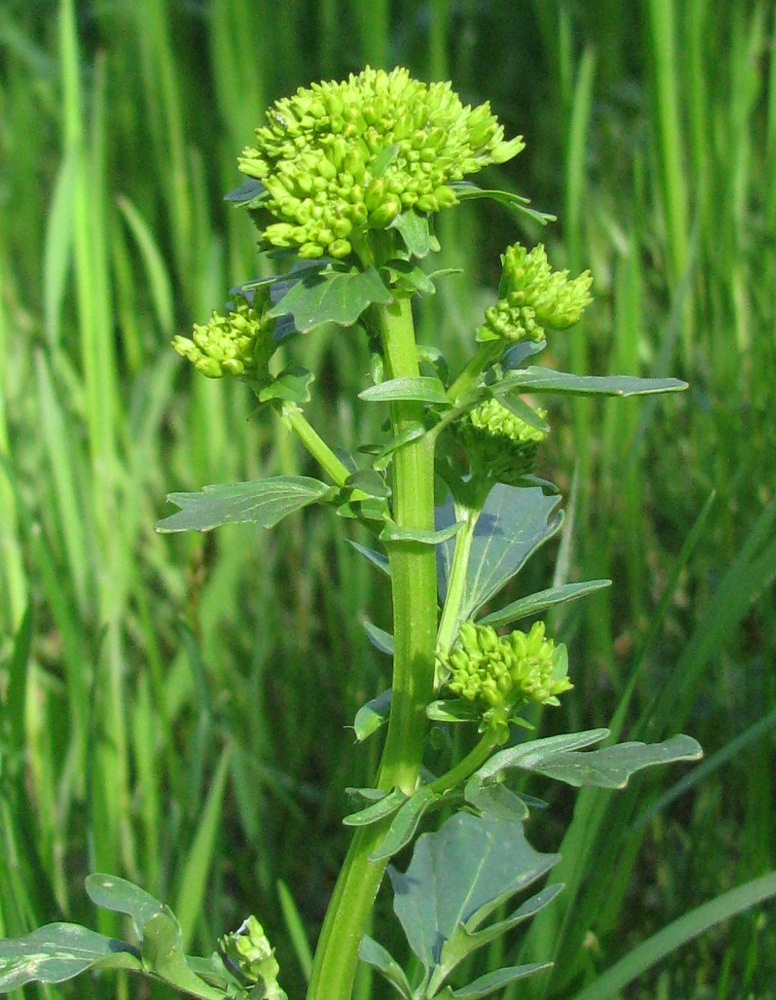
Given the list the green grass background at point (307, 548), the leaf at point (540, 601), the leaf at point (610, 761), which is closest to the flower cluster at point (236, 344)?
the leaf at point (540, 601)

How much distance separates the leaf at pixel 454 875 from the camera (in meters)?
1.01

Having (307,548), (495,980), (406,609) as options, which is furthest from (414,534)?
(307,548)

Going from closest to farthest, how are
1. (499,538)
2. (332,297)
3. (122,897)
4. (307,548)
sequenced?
1. (332,297)
2. (122,897)
3. (499,538)
4. (307,548)

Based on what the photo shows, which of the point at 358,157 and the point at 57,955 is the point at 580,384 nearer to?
the point at 358,157

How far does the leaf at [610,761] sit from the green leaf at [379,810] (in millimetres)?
96

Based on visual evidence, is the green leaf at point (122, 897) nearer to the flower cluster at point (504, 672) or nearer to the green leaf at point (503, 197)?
the flower cluster at point (504, 672)

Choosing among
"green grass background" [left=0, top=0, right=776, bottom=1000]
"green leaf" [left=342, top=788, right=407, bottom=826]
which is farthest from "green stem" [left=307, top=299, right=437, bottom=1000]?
"green grass background" [left=0, top=0, right=776, bottom=1000]

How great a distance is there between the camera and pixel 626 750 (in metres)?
Result: 0.81

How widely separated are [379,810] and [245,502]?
0.24 meters

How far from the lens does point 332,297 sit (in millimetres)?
789

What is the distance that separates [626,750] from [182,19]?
129 inches

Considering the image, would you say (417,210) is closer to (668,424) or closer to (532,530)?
(532,530)

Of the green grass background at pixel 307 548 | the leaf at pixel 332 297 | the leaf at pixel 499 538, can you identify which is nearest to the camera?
the leaf at pixel 332 297

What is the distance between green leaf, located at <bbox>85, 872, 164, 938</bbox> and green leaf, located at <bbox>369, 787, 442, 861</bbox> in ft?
0.65
